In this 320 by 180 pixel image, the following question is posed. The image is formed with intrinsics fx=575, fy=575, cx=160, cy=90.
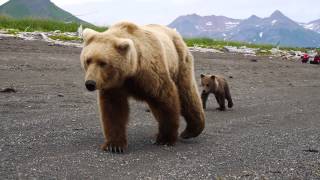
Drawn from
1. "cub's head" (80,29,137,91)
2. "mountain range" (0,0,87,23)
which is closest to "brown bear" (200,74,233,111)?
"cub's head" (80,29,137,91)

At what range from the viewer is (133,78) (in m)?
6.24

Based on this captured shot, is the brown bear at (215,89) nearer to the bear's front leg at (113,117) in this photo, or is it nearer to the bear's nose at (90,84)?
the bear's front leg at (113,117)

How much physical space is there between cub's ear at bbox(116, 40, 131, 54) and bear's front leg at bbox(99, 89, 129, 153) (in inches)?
20.9

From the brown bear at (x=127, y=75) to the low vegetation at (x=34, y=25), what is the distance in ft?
52.7

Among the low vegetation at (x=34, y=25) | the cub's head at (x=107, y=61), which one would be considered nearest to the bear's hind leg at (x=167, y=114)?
the cub's head at (x=107, y=61)

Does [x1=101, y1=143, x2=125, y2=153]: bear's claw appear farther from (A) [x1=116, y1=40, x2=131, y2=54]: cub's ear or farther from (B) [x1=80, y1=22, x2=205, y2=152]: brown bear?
(A) [x1=116, y1=40, x2=131, y2=54]: cub's ear

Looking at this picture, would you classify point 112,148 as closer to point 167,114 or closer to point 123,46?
point 167,114

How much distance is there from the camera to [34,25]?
23594 mm

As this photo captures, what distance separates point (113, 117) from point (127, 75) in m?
0.58

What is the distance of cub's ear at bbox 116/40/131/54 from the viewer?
5953mm

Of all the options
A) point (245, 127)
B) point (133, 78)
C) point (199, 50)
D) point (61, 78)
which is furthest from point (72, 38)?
point (133, 78)

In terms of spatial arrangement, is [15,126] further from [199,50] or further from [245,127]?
[199,50]

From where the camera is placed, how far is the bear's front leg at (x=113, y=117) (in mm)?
6340

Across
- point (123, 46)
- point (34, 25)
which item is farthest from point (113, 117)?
point (34, 25)
